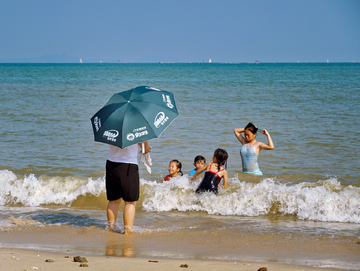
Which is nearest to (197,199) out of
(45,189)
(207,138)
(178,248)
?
(178,248)

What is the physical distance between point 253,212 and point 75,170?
4.23 m

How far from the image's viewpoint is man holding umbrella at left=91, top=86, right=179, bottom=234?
4.36 meters

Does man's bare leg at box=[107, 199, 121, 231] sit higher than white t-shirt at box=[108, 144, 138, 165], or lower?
lower

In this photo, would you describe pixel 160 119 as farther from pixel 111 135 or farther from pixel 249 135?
pixel 249 135

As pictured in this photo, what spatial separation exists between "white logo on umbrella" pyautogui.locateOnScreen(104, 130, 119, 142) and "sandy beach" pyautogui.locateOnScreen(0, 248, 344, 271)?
130 centimetres

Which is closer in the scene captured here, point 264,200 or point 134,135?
point 134,135

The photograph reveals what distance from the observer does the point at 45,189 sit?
7.13 m

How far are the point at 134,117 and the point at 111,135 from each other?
337 mm

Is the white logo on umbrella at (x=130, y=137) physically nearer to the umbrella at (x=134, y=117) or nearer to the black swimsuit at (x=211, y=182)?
the umbrella at (x=134, y=117)

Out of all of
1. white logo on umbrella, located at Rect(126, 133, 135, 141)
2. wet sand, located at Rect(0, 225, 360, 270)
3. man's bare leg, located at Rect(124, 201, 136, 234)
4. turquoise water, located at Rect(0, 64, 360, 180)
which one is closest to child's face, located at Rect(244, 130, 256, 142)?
turquoise water, located at Rect(0, 64, 360, 180)

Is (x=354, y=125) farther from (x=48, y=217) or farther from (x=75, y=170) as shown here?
(x=48, y=217)

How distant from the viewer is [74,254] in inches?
160

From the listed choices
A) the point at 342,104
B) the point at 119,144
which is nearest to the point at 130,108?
the point at 119,144

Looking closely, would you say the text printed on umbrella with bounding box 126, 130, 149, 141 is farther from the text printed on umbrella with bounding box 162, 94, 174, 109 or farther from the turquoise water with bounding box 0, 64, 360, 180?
the turquoise water with bounding box 0, 64, 360, 180
